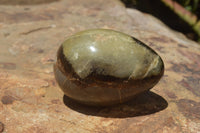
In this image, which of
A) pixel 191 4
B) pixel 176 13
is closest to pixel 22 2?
pixel 176 13

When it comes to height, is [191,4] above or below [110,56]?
below

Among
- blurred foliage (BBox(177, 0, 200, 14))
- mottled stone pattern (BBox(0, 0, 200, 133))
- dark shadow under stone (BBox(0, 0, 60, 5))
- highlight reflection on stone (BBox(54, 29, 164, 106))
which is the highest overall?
highlight reflection on stone (BBox(54, 29, 164, 106))

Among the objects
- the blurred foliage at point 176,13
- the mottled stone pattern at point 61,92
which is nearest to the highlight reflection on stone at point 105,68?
the mottled stone pattern at point 61,92

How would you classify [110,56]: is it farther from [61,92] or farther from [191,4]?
[191,4]

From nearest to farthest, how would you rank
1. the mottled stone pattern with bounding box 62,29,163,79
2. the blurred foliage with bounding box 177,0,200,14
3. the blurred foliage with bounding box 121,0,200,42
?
the mottled stone pattern with bounding box 62,29,163,79
the blurred foliage with bounding box 121,0,200,42
the blurred foliage with bounding box 177,0,200,14

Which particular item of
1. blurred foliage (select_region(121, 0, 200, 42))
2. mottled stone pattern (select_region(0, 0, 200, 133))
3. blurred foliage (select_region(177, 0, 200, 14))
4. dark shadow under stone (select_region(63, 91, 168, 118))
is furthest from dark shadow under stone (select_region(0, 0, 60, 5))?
blurred foliage (select_region(177, 0, 200, 14))

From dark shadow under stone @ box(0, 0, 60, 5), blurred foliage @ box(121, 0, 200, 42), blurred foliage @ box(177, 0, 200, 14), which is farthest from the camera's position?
blurred foliage @ box(177, 0, 200, 14)

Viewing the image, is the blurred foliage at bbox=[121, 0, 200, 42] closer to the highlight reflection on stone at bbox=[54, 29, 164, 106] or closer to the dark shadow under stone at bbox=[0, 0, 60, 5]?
the dark shadow under stone at bbox=[0, 0, 60, 5]
